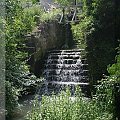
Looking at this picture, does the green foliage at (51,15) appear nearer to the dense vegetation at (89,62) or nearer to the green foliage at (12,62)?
the dense vegetation at (89,62)

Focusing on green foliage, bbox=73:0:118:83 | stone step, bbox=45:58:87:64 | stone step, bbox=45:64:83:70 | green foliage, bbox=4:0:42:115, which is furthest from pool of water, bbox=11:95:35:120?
green foliage, bbox=73:0:118:83

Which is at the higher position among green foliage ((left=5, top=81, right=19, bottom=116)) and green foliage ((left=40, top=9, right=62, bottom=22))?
green foliage ((left=40, top=9, right=62, bottom=22))

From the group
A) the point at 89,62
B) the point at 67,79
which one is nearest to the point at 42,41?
the point at 67,79


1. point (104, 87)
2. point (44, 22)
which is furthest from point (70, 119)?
point (44, 22)

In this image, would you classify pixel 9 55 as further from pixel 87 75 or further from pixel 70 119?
pixel 87 75

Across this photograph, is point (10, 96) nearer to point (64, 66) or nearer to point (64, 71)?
point (64, 71)

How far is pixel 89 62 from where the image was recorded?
39.7ft

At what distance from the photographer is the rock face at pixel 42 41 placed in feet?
46.5

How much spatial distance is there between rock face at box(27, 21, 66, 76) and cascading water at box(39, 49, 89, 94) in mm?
461

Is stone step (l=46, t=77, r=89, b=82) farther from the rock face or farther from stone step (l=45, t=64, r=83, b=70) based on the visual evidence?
the rock face

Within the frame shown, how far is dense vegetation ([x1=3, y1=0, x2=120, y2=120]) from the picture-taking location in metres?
6.21

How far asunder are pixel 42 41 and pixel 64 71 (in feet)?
7.53

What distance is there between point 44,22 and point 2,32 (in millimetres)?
8290

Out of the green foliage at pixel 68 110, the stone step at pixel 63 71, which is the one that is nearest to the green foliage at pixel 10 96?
the green foliage at pixel 68 110
